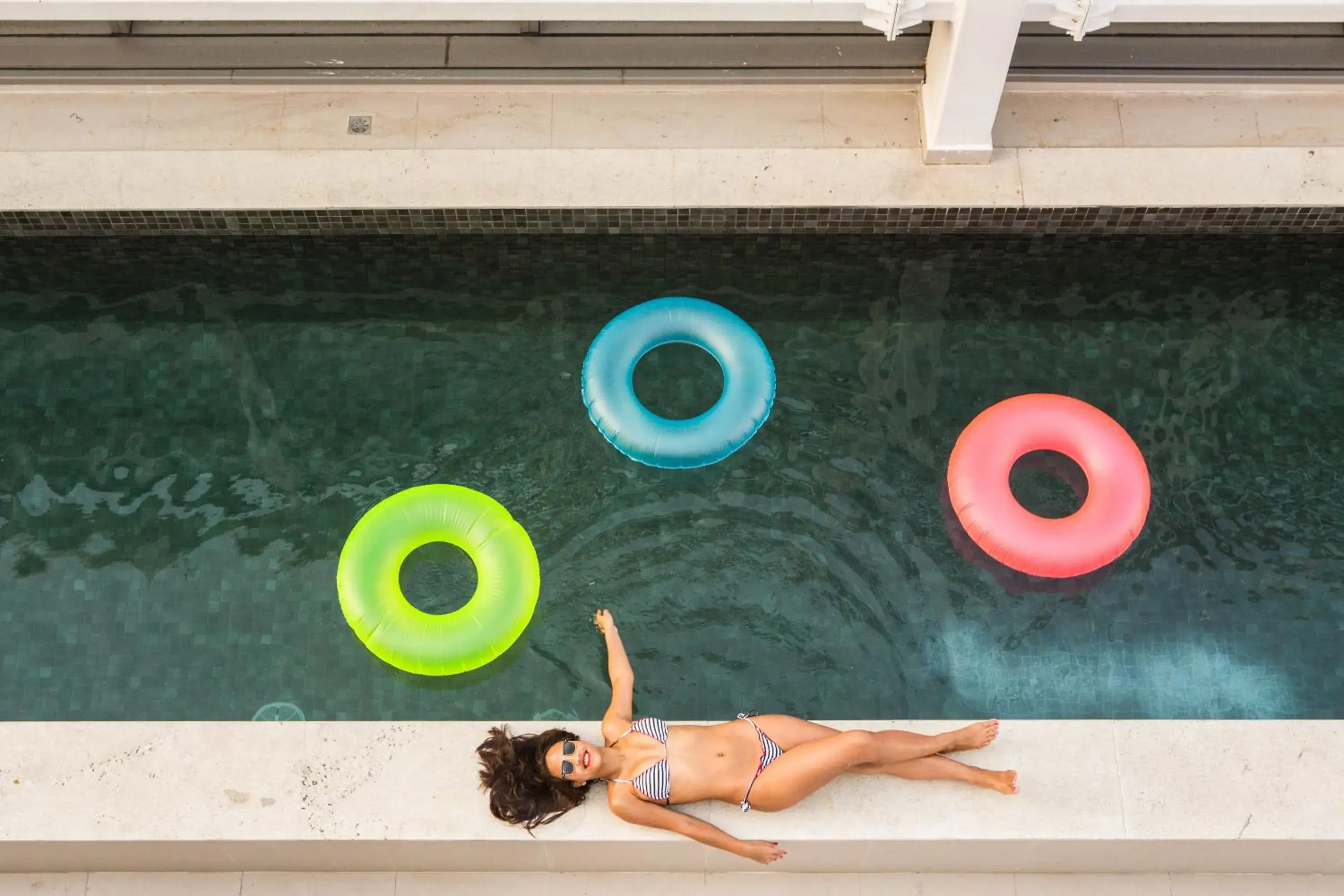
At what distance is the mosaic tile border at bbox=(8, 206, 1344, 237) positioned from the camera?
580 centimetres

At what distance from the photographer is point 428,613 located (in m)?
5.27

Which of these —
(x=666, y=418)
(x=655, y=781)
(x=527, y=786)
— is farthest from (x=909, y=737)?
(x=666, y=418)

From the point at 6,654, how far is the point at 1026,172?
516 cm

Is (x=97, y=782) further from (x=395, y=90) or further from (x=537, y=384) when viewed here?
(x=395, y=90)

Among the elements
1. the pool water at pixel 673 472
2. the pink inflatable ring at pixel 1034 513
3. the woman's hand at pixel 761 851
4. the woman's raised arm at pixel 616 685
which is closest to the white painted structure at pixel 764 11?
the pool water at pixel 673 472

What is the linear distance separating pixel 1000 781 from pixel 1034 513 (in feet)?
4.50

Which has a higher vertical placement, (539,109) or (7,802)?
(539,109)

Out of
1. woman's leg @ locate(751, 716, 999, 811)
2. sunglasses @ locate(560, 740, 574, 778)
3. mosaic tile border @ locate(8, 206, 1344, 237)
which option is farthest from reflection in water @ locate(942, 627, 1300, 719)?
mosaic tile border @ locate(8, 206, 1344, 237)

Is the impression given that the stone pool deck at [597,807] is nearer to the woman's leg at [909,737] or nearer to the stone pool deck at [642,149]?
the woman's leg at [909,737]

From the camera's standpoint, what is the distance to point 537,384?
579 centimetres

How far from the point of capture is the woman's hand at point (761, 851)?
440cm

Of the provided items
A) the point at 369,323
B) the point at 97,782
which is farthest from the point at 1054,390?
the point at 97,782

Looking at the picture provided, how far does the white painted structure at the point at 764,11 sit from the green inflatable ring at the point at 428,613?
6.77 ft

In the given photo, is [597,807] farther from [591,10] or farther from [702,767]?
[591,10]
